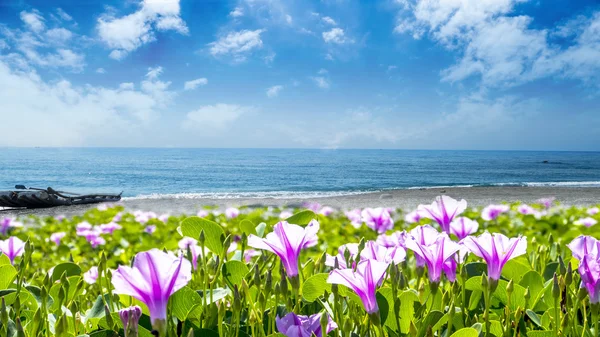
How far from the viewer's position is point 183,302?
0.96 m

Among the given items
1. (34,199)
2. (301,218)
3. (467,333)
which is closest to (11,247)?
(301,218)

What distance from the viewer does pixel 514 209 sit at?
5.50 metres

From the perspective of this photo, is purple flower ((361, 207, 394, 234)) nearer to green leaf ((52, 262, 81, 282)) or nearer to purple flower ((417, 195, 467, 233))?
purple flower ((417, 195, 467, 233))

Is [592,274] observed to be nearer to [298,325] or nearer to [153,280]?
[298,325]

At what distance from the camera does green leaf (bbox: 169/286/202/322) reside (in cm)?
95

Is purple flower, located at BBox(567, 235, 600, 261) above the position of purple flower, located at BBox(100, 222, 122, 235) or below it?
above

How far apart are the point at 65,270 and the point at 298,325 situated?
62 cm

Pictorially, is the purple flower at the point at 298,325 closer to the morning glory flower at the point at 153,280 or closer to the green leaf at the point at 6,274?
the morning glory flower at the point at 153,280

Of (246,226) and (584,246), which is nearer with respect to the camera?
(584,246)

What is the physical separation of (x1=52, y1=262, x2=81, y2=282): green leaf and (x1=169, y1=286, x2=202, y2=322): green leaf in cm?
38

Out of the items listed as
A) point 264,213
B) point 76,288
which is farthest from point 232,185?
point 76,288

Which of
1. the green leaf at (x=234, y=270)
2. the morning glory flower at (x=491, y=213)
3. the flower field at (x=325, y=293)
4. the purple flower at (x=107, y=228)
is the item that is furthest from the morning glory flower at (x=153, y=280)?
the morning glory flower at (x=491, y=213)

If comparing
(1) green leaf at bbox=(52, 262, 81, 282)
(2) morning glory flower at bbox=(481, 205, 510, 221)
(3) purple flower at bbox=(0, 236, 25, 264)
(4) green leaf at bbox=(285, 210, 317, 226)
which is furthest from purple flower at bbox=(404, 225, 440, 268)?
(2) morning glory flower at bbox=(481, 205, 510, 221)

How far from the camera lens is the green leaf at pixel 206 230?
1.08 meters
